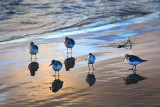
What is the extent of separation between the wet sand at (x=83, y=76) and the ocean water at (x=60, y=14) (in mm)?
4556

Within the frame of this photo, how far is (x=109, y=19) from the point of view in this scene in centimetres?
2603

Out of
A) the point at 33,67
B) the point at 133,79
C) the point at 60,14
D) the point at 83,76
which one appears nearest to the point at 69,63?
the point at 33,67

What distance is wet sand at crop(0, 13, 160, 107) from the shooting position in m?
8.72

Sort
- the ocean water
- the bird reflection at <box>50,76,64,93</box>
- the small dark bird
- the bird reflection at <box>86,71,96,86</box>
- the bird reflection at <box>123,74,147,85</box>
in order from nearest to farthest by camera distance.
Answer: the bird reflection at <box>50,76,64,93</box> < the bird reflection at <box>123,74,147,85</box> < the bird reflection at <box>86,71,96,86</box> < the small dark bird < the ocean water

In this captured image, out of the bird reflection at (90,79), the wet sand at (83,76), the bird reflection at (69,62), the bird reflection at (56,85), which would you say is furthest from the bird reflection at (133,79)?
the bird reflection at (69,62)

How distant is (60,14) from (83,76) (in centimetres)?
1836

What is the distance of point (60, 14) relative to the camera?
28766 millimetres

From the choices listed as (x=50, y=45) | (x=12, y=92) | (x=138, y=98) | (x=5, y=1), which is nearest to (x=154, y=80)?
(x=138, y=98)

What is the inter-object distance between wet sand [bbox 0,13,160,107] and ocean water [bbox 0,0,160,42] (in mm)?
4556

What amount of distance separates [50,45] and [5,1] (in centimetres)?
2345

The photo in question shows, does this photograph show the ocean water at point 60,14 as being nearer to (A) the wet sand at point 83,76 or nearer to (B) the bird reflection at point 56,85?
(A) the wet sand at point 83,76

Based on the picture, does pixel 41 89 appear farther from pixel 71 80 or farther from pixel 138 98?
pixel 138 98

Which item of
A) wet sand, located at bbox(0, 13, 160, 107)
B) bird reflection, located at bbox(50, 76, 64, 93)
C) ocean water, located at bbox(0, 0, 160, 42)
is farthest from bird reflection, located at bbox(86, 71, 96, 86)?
ocean water, located at bbox(0, 0, 160, 42)

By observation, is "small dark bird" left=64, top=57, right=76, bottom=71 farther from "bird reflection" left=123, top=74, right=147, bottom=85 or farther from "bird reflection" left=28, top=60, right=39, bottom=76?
"bird reflection" left=123, top=74, right=147, bottom=85
